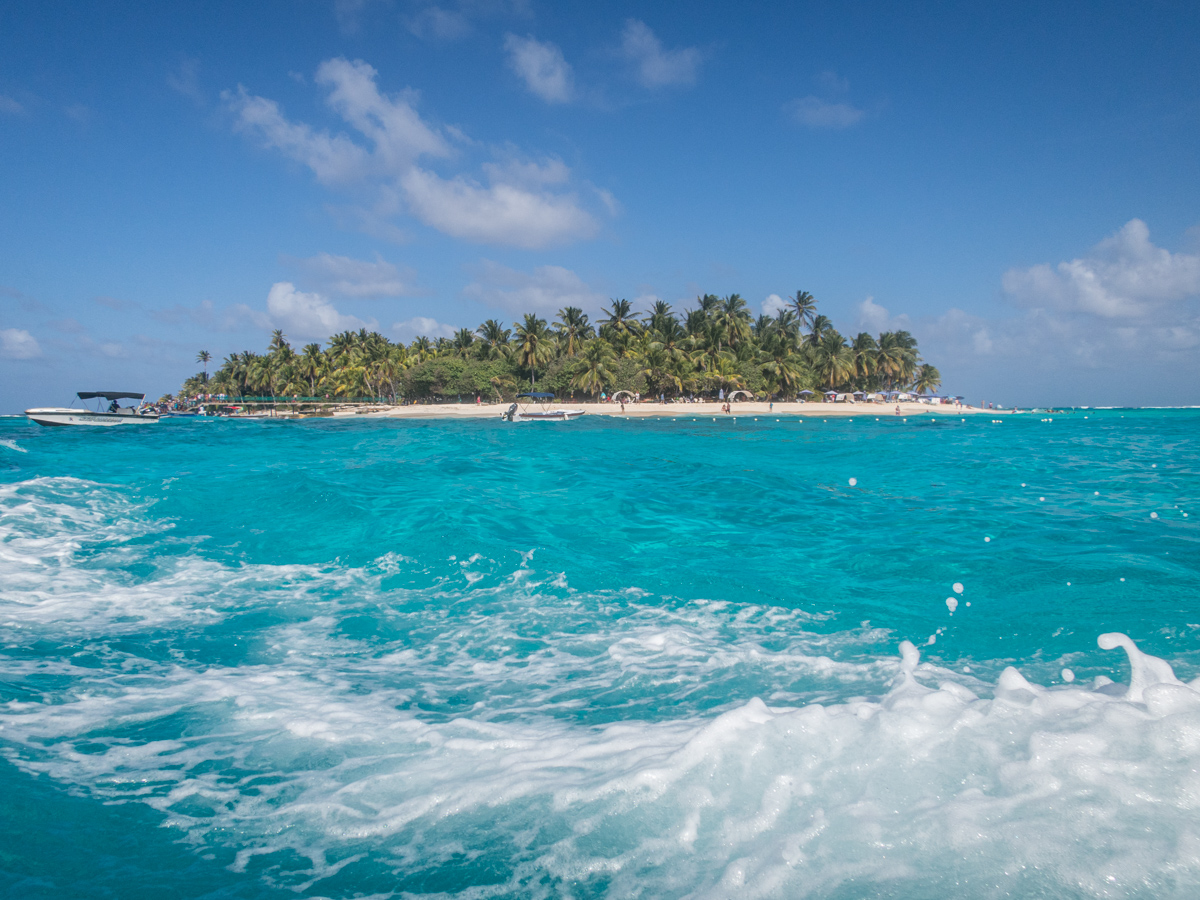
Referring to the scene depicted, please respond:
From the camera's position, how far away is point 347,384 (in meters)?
88.7

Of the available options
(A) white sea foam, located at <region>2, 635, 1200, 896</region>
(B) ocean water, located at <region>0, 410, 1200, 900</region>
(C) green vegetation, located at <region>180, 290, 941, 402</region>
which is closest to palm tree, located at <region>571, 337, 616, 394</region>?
(C) green vegetation, located at <region>180, 290, 941, 402</region>

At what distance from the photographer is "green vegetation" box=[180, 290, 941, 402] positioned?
79875 mm

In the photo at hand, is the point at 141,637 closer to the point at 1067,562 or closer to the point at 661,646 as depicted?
the point at 661,646

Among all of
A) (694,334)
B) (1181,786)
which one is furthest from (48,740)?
(694,334)

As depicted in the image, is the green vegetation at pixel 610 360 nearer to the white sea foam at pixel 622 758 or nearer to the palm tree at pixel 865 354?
the palm tree at pixel 865 354

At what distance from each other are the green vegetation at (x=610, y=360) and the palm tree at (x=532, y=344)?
0.44 feet

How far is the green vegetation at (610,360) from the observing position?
79875 mm

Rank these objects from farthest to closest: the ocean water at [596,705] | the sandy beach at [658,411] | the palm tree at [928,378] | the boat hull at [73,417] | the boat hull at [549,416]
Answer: the palm tree at [928,378] < the sandy beach at [658,411] < the boat hull at [549,416] < the boat hull at [73,417] < the ocean water at [596,705]

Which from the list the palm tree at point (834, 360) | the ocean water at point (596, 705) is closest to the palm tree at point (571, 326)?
the palm tree at point (834, 360)

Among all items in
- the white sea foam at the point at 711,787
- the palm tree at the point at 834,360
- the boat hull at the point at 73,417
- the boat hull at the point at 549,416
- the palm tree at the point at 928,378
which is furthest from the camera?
the palm tree at the point at 928,378

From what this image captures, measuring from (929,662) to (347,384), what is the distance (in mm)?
93087

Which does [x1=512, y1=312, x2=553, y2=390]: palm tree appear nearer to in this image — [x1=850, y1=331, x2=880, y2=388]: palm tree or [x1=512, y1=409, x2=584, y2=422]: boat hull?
[x1=512, y1=409, x2=584, y2=422]: boat hull

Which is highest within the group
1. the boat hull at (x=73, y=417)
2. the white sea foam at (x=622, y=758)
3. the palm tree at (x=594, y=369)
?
the palm tree at (x=594, y=369)

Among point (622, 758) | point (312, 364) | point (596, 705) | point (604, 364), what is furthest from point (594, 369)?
point (622, 758)
